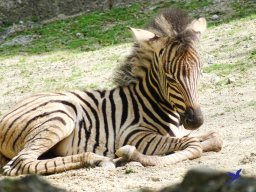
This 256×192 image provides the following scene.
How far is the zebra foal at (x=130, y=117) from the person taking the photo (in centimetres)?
662

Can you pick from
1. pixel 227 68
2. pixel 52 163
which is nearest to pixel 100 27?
pixel 227 68

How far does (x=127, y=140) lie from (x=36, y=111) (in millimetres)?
1054

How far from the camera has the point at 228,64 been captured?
12.2 meters

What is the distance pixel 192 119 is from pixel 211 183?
4.68m

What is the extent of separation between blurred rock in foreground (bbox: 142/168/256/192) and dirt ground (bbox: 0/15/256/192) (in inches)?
127

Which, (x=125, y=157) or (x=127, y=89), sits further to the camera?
(x=127, y=89)

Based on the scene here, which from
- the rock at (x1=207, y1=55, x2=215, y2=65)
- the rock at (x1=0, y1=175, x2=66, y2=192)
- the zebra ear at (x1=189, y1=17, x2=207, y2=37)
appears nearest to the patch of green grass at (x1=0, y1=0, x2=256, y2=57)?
the rock at (x1=207, y1=55, x2=215, y2=65)

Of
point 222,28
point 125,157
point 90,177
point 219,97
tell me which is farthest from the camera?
point 222,28

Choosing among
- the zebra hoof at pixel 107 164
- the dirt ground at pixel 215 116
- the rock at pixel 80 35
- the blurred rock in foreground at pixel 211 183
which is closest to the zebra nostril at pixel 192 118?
the dirt ground at pixel 215 116

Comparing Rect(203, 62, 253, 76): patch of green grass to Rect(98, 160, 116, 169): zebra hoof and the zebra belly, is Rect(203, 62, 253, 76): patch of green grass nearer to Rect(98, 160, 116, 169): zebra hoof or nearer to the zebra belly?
the zebra belly

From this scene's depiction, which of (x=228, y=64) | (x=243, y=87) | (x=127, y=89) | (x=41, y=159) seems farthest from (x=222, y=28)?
(x=41, y=159)

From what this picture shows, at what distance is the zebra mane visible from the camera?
7141 millimetres

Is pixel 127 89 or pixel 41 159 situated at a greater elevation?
pixel 127 89

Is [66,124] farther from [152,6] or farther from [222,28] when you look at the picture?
[152,6]
